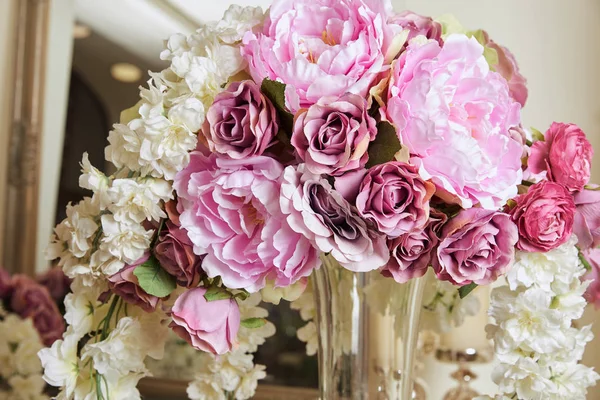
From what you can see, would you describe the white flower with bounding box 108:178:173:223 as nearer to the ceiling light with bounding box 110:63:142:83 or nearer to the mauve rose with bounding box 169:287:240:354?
the mauve rose with bounding box 169:287:240:354

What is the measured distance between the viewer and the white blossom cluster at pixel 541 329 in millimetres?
617

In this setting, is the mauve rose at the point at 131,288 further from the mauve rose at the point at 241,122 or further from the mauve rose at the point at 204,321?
the mauve rose at the point at 241,122

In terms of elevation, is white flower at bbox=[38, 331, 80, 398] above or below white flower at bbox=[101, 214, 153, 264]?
below

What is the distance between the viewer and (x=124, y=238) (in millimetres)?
585


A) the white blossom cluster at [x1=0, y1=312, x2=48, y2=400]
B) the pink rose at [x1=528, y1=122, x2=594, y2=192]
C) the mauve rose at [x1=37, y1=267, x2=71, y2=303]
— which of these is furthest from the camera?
the mauve rose at [x1=37, y1=267, x2=71, y2=303]

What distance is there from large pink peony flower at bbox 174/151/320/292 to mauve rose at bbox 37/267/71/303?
71cm

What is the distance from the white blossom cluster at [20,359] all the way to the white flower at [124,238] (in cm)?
58

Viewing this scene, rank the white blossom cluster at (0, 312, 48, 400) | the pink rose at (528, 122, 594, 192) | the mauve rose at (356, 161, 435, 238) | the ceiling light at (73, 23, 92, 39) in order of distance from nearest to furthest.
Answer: the mauve rose at (356, 161, 435, 238), the pink rose at (528, 122, 594, 192), the white blossom cluster at (0, 312, 48, 400), the ceiling light at (73, 23, 92, 39)

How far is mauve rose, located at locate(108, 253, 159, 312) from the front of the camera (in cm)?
59

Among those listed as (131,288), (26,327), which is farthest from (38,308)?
(131,288)

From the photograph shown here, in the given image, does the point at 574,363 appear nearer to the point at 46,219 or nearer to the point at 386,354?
the point at 386,354

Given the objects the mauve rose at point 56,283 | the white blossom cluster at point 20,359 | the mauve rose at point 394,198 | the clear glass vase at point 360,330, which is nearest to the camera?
the mauve rose at point 394,198

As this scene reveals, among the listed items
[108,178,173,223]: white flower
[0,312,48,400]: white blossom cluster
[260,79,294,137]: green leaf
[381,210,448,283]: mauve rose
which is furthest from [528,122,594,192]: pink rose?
[0,312,48,400]: white blossom cluster

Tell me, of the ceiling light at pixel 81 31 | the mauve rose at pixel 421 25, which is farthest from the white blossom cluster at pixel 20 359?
the mauve rose at pixel 421 25
